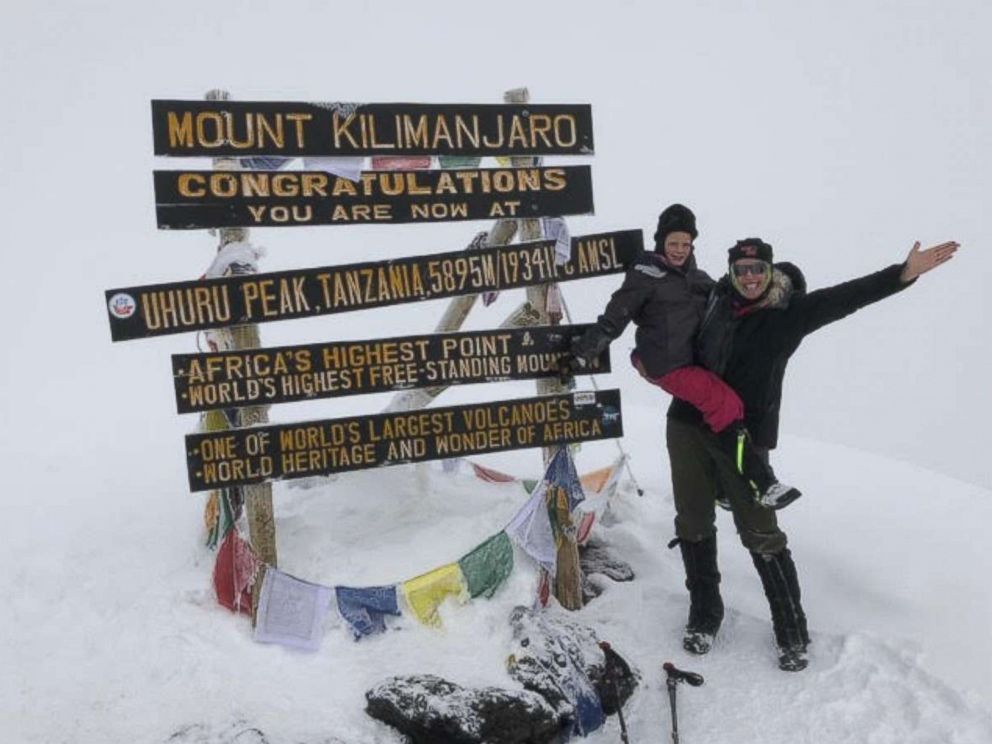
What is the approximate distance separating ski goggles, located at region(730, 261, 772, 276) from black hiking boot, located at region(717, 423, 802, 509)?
36.8 inches

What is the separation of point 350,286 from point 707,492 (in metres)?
2.71

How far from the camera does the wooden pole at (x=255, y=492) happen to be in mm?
5156

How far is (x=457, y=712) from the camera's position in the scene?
4.36 meters

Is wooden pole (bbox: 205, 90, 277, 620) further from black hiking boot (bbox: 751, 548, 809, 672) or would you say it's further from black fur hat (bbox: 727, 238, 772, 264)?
black hiking boot (bbox: 751, 548, 809, 672)

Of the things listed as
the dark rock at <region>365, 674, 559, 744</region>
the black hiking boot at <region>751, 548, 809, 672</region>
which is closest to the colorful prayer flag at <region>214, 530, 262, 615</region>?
the dark rock at <region>365, 674, 559, 744</region>

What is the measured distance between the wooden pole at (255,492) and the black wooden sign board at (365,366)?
0.45 ft

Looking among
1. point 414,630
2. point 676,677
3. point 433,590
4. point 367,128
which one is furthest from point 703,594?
point 367,128

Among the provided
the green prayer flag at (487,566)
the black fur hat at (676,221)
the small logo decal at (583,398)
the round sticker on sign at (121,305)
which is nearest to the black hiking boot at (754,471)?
the small logo decal at (583,398)

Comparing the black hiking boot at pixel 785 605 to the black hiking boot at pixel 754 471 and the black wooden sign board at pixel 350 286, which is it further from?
the black wooden sign board at pixel 350 286

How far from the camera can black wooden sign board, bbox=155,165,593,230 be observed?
4926 millimetres

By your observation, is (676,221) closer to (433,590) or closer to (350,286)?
(350,286)

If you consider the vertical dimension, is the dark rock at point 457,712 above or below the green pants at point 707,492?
below

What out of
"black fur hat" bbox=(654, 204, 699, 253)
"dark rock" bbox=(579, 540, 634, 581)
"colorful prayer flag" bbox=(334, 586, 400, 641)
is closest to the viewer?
"colorful prayer flag" bbox=(334, 586, 400, 641)

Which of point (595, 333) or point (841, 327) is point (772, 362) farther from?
point (841, 327)
